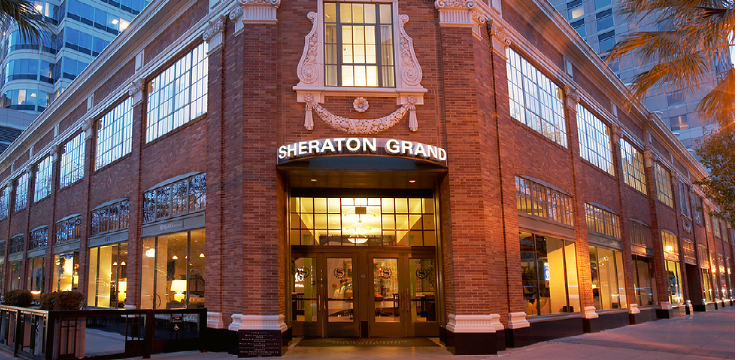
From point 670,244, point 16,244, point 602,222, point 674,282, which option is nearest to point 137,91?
point 602,222

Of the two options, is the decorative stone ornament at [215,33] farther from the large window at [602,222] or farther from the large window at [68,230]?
the large window at [602,222]

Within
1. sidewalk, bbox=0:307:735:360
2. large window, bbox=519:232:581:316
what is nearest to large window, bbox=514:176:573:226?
large window, bbox=519:232:581:316

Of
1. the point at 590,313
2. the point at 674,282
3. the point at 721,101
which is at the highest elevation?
the point at 721,101

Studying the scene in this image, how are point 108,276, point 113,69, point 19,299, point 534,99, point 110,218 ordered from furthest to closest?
point 113,69 → point 110,218 → point 108,276 → point 534,99 → point 19,299

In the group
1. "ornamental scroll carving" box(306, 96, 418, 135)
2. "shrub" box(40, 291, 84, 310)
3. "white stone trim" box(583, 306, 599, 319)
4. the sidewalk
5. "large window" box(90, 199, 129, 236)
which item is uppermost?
"ornamental scroll carving" box(306, 96, 418, 135)

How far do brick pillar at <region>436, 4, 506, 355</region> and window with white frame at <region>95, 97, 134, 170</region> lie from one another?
35.7 feet

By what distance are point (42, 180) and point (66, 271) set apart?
7135 millimetres

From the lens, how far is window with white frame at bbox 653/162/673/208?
92.3 feet

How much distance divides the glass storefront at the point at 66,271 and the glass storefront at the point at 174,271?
6.42 metres

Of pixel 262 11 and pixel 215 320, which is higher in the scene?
pixel 262 11

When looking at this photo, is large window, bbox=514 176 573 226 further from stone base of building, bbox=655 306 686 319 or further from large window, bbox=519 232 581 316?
stone base of building, bbox=655 306 686 319

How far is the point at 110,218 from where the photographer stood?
1908cm

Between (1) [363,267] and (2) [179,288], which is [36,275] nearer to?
(2) [179,288]

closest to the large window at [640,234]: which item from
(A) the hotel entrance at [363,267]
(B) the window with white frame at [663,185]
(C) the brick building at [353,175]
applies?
(B) the window with white frame at [663,185]
